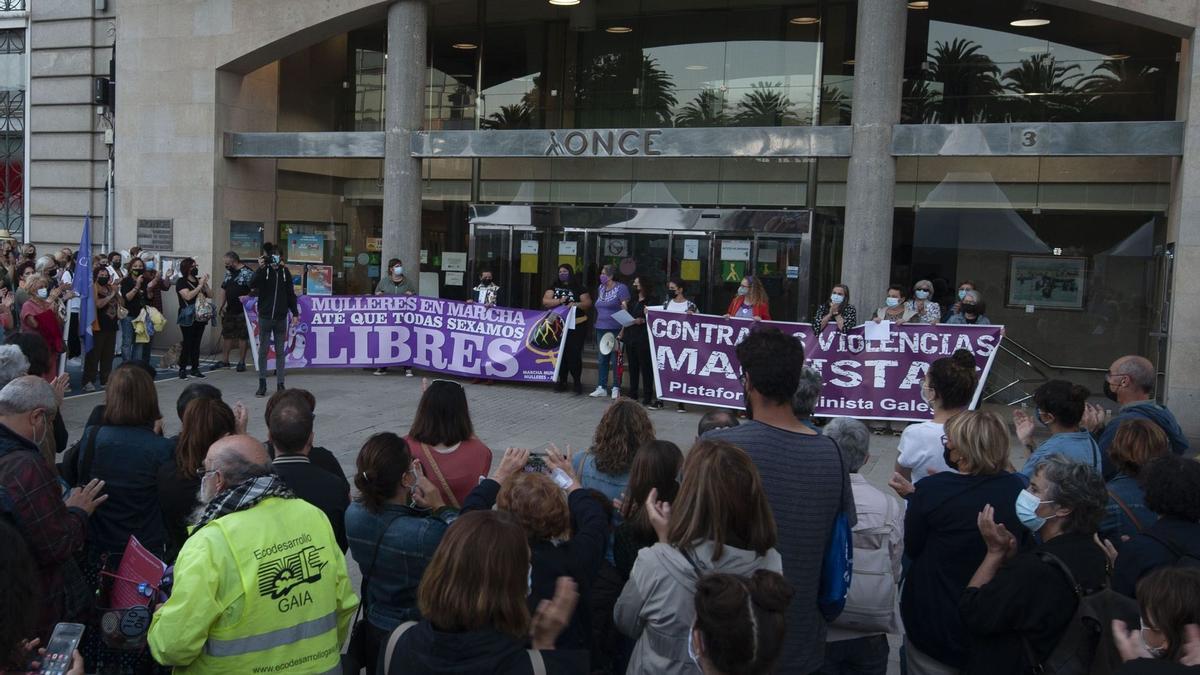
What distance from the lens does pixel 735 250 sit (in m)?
18.6

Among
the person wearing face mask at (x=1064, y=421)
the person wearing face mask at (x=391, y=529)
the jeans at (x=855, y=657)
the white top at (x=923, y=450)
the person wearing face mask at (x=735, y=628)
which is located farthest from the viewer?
the white top at (x=923, y=450)

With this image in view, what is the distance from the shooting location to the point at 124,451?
4.96 metres

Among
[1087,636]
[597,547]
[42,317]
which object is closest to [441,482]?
[597,547]

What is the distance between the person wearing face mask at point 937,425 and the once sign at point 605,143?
1117 cm

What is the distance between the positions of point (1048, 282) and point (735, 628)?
58.5 ft

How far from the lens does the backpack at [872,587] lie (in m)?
4.25

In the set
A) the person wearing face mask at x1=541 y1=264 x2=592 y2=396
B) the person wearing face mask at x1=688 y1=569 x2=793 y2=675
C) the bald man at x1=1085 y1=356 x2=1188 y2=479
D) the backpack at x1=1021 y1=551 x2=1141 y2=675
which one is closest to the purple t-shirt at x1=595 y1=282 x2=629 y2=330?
the person wearing face mask at x1=541 y1=264 x2=592 y2=396

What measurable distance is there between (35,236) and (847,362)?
17.5 metres

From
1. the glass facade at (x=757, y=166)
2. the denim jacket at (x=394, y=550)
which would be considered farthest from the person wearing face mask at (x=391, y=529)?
the glass facade at (x=757, y=166)

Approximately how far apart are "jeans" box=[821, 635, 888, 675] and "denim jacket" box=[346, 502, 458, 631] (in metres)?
1.73

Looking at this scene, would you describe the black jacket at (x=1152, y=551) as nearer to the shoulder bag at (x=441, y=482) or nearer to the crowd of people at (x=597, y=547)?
the crowd of people at (x=597, y=547)

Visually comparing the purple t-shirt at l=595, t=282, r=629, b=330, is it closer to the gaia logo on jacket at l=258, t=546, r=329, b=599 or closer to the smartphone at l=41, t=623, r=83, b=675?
the gaia logo on jacket at l=258, t=546, r=329, b=599

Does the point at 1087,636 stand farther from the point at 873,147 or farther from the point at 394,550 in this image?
the point at 873,147

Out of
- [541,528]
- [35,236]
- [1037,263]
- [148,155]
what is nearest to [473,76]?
[148,155]
